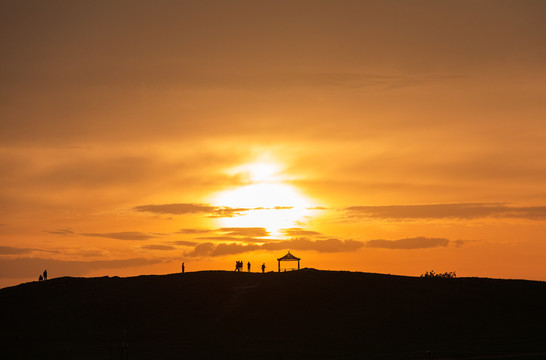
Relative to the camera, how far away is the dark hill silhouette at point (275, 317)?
6188cm

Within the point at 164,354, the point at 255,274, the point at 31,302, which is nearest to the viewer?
the point at 164,354

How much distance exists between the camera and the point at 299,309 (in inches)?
3034

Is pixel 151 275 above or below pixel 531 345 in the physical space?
above

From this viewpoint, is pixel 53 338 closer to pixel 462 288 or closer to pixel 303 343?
pixel 303 343

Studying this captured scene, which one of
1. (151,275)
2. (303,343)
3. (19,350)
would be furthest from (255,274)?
(19,350)

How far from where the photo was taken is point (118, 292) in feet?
275

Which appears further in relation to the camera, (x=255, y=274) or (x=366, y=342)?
(x=255, y=274)

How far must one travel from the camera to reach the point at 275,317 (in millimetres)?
74875

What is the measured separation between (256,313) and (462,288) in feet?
86.1

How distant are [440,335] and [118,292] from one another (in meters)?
39.4

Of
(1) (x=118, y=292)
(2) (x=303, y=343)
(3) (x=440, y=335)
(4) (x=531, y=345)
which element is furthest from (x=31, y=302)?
(4) (x=531, y=345)

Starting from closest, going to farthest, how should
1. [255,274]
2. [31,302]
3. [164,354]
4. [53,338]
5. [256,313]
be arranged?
1. [164,354]
2. [53,338]
3. [256,313]
4. [31,302]
5. [255,274]

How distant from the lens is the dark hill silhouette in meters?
61.9

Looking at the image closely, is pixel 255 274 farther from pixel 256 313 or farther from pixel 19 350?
pixel 19 350
